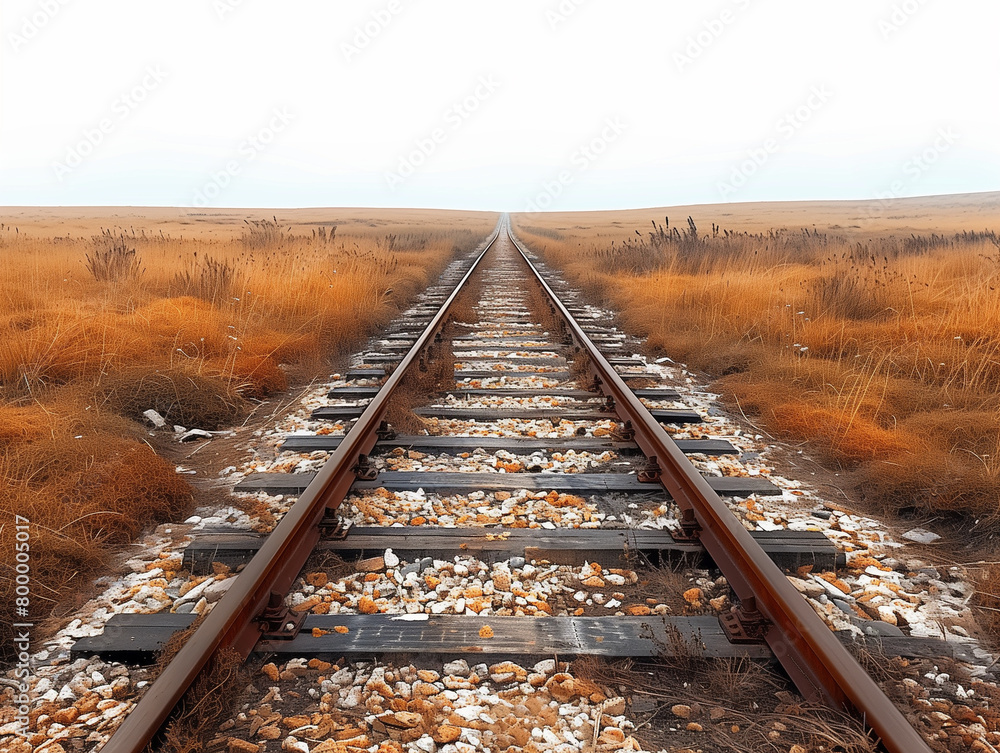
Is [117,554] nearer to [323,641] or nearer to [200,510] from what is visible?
[200,510]

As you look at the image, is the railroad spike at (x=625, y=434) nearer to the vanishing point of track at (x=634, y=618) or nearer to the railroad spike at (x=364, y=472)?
the vanishing point of track at (x=634, y=618)

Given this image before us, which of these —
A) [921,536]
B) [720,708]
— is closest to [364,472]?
A: [720,708]

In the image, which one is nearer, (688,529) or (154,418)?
(688,529)

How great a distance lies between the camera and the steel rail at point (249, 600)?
5.23 feet

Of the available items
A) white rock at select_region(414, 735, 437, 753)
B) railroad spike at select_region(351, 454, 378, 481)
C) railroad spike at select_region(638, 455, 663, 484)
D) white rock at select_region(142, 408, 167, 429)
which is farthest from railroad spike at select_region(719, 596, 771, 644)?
→ white rock at select_region(142, 408, 167, 429)

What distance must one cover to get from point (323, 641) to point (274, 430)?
269cm

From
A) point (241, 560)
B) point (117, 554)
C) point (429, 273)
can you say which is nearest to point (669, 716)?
point (241, 560)

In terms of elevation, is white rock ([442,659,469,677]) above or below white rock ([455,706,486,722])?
above

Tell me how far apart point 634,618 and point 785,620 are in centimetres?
50

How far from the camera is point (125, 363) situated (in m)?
5.34

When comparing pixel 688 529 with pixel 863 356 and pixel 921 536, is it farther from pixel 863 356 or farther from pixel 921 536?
pixel 863 356

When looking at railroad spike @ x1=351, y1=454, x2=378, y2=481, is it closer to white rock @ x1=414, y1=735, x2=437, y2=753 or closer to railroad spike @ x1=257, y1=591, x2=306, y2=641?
railroad spike @ x1=257, y1=591, x2=306, y2=641

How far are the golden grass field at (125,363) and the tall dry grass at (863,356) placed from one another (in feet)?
12.6

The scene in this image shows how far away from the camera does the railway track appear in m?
1.98
